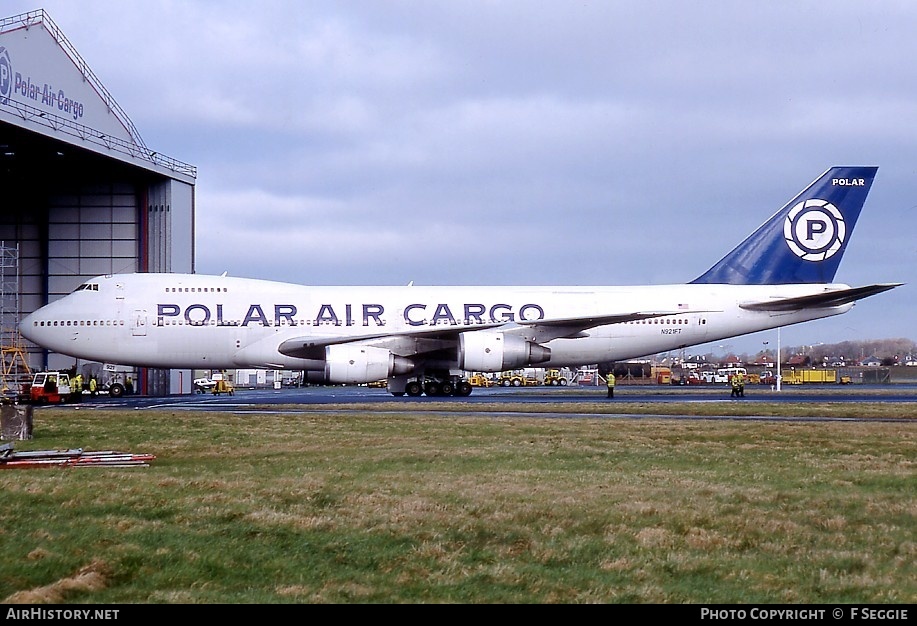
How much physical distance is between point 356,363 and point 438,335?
2.92 metres

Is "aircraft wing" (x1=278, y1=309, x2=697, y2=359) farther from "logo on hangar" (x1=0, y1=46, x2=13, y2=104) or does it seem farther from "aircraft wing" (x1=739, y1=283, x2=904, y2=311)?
"logo on hangar" (x1=0, y1=46, x2=13, y2=104)

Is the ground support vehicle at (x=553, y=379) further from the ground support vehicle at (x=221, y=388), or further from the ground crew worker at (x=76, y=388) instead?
the ground crew worker at (x=76, y=388)

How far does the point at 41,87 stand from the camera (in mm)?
37531

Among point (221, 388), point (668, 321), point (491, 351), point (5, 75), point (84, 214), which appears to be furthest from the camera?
point (221, 388)

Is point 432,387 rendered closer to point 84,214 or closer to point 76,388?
point 76,388

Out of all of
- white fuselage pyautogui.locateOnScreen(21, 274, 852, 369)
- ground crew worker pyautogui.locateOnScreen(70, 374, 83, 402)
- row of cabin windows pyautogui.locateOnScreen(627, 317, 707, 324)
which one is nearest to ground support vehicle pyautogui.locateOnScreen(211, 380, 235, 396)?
ground crew worker pyautogui.locateOnScreen(70, 374, 83, 402)

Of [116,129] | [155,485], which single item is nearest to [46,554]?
[155,485]

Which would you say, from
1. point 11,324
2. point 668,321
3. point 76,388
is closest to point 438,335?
point 668,321

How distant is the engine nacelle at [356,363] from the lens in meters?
29.7

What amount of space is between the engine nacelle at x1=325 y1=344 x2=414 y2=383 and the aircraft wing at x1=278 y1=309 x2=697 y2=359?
0.55 meters

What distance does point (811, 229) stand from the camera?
3562 centimetres
